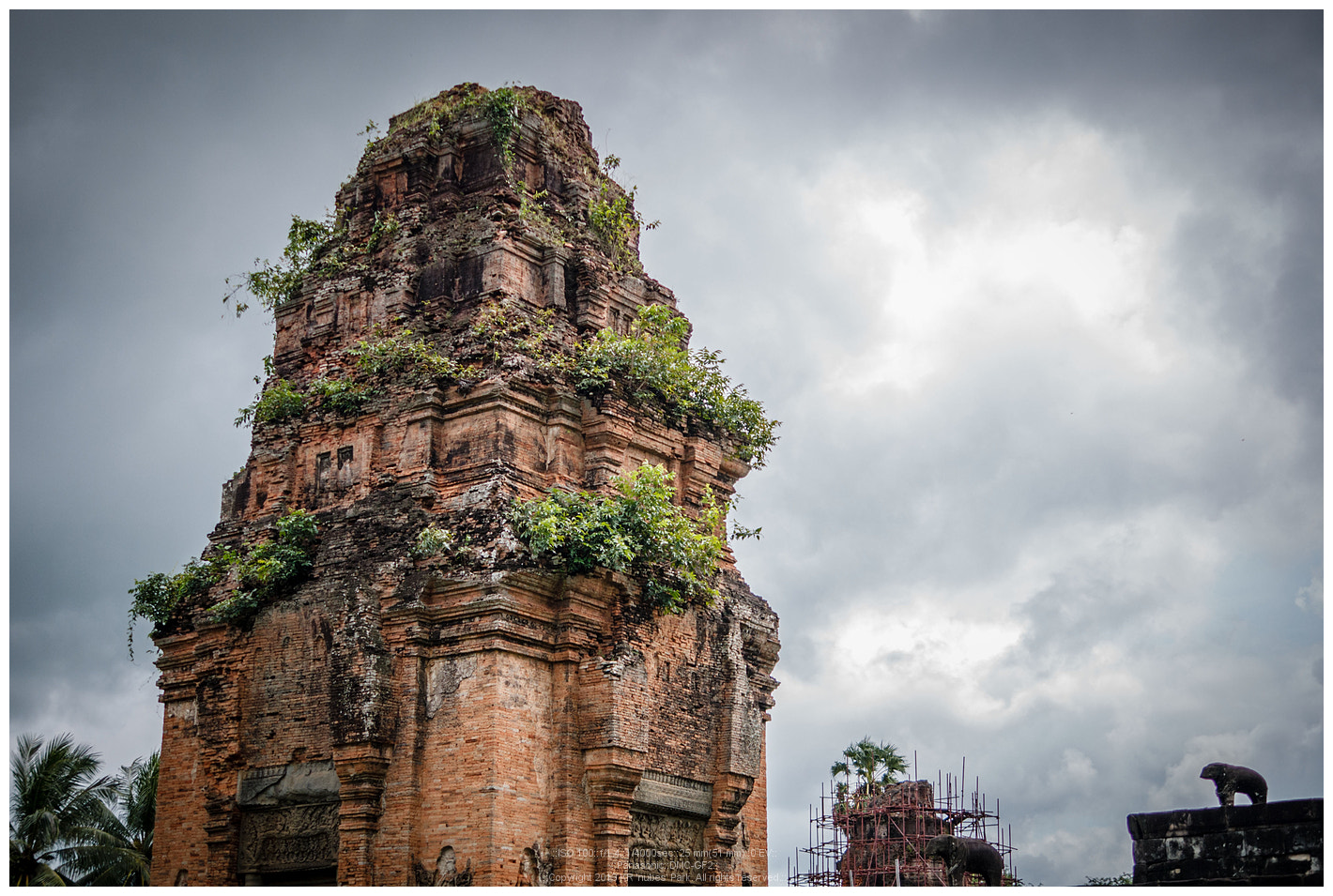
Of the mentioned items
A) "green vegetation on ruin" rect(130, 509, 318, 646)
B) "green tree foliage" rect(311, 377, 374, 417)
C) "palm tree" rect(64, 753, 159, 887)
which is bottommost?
"palm tree" rect(64, 753, 159, 887)

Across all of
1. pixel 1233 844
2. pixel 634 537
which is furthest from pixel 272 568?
pixel 1233 844

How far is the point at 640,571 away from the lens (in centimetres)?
1453

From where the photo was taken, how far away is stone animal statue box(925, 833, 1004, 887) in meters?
17.1

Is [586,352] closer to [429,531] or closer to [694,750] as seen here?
[429,531]

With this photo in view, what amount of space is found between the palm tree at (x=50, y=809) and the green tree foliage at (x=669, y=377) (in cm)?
1295

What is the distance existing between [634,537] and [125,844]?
13807 millimetres

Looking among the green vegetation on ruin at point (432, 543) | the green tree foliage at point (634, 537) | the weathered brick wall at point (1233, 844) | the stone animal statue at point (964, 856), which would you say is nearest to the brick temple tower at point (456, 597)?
the green vegetation on ruin at point (432, 543)

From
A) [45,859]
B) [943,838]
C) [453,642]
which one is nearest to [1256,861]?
[943,838]

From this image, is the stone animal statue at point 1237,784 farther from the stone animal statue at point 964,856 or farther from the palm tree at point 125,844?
the palm tree at point 125,844

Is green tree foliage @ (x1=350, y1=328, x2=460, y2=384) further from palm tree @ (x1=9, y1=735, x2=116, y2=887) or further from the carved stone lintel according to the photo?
palm tree @ (x1=9, y1=735, x2=116, y2=887)

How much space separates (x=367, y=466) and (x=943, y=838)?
8.40 m

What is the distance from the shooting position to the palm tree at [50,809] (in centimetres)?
2178

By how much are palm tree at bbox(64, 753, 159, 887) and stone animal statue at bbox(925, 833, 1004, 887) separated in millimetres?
12047

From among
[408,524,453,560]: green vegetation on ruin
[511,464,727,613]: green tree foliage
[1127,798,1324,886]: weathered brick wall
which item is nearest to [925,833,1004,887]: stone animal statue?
[1127,798,1324,886]: weathered brick wall
